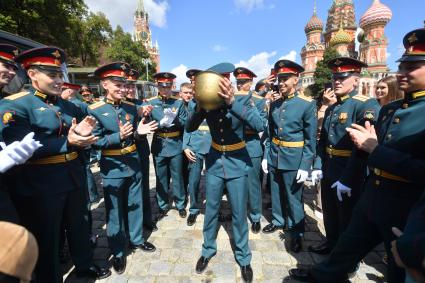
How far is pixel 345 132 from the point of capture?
3.24 m

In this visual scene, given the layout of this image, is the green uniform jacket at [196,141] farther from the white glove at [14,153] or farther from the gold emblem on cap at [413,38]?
the gold emblem on cap at [413,38]

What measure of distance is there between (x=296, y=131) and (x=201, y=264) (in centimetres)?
232

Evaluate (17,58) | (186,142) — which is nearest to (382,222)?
(186,142)

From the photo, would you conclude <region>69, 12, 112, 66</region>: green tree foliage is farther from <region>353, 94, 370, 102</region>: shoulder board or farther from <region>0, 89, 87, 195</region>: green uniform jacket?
<region>353, 94, 370, 102</region>: shoulder board

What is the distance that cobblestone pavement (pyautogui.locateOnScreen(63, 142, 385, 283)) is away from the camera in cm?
→ 317


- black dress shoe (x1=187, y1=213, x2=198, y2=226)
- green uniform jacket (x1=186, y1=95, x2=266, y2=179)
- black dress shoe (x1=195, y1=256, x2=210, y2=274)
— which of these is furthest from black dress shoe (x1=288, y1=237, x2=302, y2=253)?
black dress shoe (x1=187, y1=213, x2=198, y2=226)

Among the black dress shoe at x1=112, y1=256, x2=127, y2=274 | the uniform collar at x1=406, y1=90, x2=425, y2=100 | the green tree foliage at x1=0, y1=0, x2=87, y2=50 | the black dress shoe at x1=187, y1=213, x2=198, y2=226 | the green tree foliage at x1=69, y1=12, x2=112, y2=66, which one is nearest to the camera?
the uniform collar at x1=406, y1=90, x2=425, y2=100

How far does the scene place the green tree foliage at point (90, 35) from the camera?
83.2 ft

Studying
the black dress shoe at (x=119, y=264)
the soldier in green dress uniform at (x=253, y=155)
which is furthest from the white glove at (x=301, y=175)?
the black dress shoe at (x=119, y=264)

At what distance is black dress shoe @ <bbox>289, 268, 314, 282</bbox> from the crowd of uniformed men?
0.5 inches

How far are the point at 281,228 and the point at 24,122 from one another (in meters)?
3.95

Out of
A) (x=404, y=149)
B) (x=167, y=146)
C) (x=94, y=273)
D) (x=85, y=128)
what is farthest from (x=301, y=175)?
(x=94, y=273)

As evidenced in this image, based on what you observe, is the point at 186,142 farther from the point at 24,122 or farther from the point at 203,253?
the point at 24,122

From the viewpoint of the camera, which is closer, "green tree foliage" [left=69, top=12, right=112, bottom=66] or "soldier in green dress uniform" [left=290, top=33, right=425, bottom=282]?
"soldier in green dress uniform" [left=290, top=33, right=425, bottom=282]
